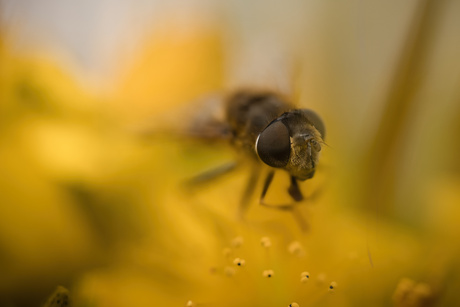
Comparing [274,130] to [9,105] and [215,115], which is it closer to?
[215,115]

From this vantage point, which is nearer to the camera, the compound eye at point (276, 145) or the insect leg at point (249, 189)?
the compound eye at point (276, 145)

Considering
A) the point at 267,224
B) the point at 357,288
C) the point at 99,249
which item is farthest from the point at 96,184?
the point at 357,288

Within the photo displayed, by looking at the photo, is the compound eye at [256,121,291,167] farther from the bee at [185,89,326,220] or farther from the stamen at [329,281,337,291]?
the stamen at [329,281,337,291]

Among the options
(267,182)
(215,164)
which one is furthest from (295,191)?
(215,164)

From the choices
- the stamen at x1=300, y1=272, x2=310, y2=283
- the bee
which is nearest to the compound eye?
the bee

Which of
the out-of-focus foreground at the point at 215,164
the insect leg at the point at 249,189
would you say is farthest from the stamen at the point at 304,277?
the insect leg at the point at 249,189

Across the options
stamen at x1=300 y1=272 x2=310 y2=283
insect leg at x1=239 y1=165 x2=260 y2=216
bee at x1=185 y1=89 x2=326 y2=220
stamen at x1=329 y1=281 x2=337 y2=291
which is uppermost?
bee at x1=185 y1=89 x2=326 y2=220

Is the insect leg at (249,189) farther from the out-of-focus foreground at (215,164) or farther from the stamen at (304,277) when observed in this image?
the stamen at (304,277)
